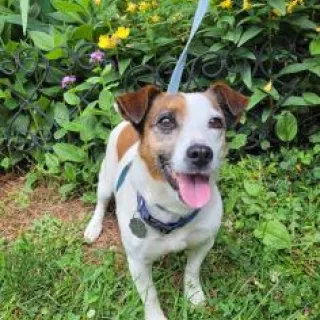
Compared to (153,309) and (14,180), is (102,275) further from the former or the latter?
(14,180)

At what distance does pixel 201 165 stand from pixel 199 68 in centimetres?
155

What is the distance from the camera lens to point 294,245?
11.3ft

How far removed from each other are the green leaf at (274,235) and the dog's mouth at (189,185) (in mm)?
874

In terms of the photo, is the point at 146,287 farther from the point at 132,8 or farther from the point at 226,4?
the point at 132,8

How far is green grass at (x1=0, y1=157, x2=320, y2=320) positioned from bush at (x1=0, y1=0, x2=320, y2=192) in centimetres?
41

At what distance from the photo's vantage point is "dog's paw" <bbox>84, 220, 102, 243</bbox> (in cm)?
364

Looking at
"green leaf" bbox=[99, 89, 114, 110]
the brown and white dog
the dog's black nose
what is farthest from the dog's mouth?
"green leaf" bbox=[99, 89, 114, 110]

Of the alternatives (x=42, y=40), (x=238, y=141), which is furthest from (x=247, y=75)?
(x=42, y=40)

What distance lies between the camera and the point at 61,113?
→ 13.2ft

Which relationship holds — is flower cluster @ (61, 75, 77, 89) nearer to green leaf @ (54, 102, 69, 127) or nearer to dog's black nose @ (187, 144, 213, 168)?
green leaf @ (54, 102, 69, 127)

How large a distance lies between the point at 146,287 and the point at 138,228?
337mm

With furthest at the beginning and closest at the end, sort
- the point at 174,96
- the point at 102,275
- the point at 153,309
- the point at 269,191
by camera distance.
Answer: the point at 269,191
the point at 102,275
the point at 153,309
the point at 174,96

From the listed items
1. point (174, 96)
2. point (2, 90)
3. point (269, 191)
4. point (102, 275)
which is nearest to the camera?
point (174, 96)

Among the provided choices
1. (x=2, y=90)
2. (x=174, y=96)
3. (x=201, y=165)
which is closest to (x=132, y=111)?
(x=174, y=96)
